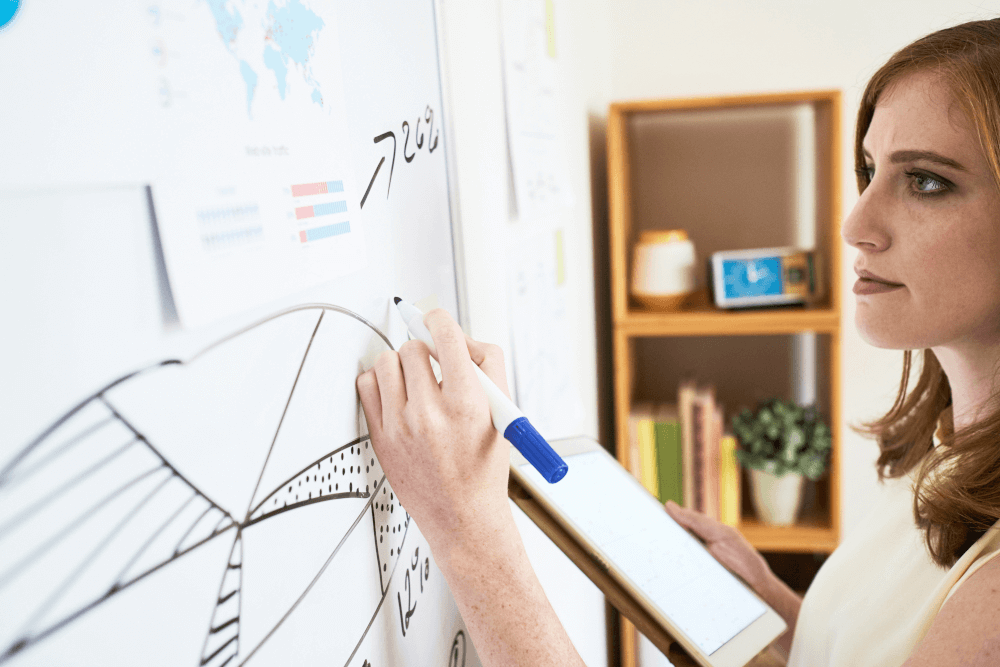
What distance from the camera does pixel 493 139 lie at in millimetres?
765

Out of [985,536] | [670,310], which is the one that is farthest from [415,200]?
[670,310]

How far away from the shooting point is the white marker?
1.35 feet

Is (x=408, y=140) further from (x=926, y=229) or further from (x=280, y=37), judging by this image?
(x=926, y=229)

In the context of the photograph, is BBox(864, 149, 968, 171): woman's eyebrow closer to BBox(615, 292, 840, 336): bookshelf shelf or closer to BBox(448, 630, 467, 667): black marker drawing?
BBox(448, 630, 467, 667): black marker drawing

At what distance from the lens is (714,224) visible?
71.6 inches

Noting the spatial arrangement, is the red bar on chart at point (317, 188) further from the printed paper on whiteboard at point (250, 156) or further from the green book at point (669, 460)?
the green book at point (669, 460)

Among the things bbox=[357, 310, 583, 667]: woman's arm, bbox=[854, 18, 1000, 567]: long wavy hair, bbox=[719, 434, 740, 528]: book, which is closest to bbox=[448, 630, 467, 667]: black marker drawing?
bbox=[357, 310, 583, 667]: woman's arm

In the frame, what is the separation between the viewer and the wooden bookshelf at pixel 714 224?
59.2 inches

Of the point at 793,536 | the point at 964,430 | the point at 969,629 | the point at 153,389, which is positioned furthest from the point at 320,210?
the point at 793,536

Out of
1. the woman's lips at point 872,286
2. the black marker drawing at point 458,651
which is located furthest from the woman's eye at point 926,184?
the black marker drawing at point 458,651

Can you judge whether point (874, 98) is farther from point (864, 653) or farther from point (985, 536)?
point (864, 653)

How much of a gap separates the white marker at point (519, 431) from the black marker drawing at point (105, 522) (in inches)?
5.6

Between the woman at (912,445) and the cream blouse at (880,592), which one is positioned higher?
the woman at (912,445)

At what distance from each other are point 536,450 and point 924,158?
553 mm
